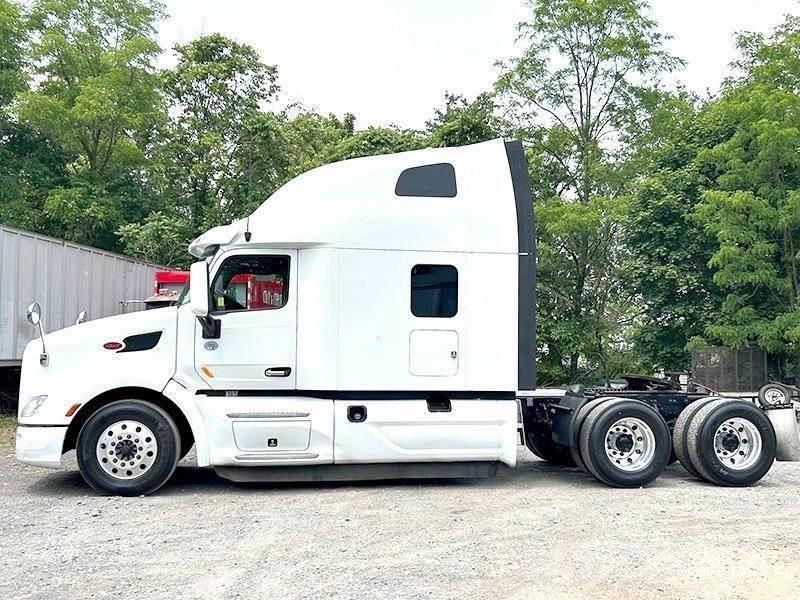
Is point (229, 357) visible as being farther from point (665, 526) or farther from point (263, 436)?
point (665, 526)

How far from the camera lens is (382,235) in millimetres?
8602

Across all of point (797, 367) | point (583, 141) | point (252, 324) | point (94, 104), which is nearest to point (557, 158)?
point (583, 141)

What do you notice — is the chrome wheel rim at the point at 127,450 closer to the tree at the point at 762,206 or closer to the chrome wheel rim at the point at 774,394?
the chrome wheel rim at the point at 774,394

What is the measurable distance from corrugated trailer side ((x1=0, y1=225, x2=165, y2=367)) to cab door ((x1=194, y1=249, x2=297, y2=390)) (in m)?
7.28

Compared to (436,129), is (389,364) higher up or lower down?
lower down

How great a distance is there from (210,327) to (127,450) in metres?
1.54

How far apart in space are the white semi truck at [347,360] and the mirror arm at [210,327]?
0.02m

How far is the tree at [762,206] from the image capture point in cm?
1916

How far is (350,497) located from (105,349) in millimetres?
3023

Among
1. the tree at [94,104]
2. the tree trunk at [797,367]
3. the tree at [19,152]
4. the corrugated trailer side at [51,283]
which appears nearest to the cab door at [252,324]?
the corrugated trailer side at [51,283]

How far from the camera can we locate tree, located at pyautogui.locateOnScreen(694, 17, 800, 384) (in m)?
19.2

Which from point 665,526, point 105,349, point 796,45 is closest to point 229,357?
point 105,349

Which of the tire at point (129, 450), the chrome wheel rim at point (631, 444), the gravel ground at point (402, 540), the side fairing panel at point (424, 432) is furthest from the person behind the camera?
the chrome wheel rim at point (631, 444)

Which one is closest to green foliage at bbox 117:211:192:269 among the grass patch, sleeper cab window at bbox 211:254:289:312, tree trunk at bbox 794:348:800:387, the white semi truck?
the grass patch
